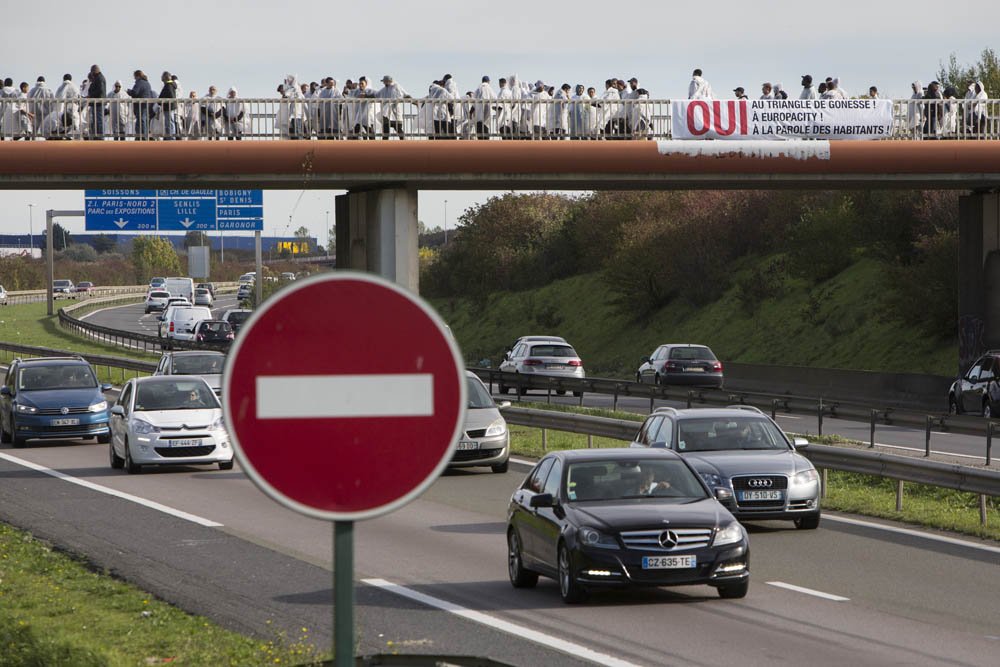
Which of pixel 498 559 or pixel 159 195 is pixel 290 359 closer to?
pixel 498 559

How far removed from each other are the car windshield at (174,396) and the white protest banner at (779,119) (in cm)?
1389

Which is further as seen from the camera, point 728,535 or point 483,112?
point 483,112

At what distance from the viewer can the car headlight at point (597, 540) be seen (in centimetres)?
1230

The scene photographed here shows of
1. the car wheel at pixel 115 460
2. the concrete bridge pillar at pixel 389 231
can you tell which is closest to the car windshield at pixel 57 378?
the car wheel at pixel 115 460

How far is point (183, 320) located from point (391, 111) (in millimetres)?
34229

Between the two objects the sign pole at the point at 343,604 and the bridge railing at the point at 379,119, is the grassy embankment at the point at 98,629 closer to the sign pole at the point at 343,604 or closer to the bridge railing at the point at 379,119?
the sign pole at the point at 343,604

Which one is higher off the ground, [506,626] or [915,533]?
[506,626]

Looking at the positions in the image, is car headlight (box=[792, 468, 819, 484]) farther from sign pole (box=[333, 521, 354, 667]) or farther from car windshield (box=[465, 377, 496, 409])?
sign pole (box=[333, 521, 354, 667])

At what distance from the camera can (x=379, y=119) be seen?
34406 mm

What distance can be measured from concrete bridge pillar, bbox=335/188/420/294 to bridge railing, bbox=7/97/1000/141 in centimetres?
189

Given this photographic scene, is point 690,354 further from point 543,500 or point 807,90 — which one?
point 543,500

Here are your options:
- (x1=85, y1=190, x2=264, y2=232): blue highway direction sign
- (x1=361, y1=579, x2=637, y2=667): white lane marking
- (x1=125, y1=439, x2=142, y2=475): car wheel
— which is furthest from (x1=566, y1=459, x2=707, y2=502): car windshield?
(x1=85, y1=190, x2=264, y2=232): blue highway direction sign

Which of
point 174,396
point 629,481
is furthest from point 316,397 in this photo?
point 174,396

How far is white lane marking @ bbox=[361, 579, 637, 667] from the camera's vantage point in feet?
33.2
